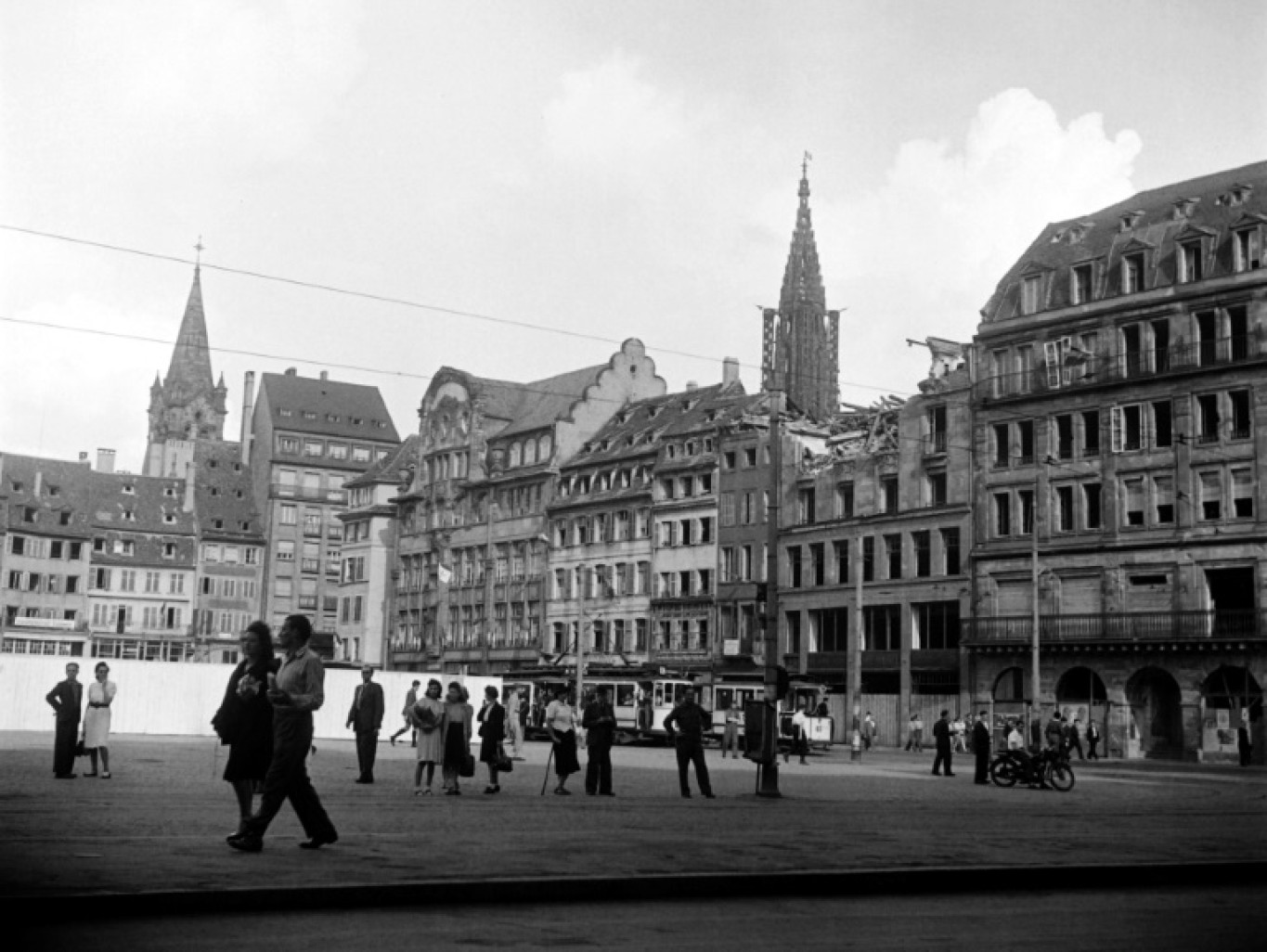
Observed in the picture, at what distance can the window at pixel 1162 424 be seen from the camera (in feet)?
208

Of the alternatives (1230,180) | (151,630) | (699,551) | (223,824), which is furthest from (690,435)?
(223,824)

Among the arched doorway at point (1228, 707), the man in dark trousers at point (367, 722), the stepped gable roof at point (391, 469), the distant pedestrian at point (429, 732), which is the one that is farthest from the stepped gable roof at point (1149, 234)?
the stepped gable roof at point (391, 469)

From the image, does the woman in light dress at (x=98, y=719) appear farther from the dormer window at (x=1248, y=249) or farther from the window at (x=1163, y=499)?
the dormer window at (x=1248, y=249)

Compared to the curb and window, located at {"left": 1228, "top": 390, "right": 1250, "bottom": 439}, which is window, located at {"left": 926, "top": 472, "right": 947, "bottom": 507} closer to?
window, located at {"left": 1228, "top": 390, "right": 1250, "bottom": 439}

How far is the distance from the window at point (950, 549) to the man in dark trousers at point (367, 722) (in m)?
47.0

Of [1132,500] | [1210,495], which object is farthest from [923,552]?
[1210,495]

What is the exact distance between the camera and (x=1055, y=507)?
220 feet

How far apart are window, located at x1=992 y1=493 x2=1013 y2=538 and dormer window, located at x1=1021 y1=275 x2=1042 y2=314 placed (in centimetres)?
793

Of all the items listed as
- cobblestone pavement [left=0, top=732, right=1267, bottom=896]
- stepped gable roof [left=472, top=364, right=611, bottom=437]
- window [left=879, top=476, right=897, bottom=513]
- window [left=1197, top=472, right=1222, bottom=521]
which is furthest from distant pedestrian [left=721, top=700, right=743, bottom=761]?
stepped gable roof [left=472, top=364, right=611, bottom=437]

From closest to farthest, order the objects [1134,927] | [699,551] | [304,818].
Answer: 1. [1134,927]
2. [304,818]
3. [699,551]

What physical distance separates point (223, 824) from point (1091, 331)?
55.6 meters

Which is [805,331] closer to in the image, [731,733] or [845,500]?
[845,500]

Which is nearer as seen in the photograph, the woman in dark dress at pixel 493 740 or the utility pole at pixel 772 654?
the woman in dark dress at pixel 493 740

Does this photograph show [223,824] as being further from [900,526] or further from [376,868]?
[900,526]
